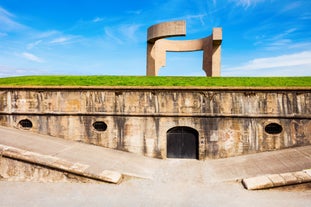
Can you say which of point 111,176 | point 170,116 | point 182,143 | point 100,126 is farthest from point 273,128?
point 100,126

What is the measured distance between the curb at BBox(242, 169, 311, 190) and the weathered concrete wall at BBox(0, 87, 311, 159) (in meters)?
3.32

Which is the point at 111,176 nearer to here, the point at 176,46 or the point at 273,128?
the point at 273,128

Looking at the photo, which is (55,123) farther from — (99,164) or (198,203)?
(198,203)

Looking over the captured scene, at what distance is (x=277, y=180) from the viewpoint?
7945 mm

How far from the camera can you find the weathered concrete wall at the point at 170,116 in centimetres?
1149

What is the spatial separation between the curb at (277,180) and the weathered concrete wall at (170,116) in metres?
3.32

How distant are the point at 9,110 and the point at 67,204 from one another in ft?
27.4

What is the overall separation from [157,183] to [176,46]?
16.3 m

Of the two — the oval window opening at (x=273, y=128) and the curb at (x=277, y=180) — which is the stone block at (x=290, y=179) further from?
the oval window opening at (x=273, y=128)

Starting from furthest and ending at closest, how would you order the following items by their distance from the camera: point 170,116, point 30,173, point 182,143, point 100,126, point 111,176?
point 100,126
point 182,143
point 170,116
point 30,173
point 111,176

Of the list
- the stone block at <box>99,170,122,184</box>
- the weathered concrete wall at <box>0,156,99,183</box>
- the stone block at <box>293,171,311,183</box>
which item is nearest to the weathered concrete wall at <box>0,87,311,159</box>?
the stone block at <box>99,170,122,184</box>

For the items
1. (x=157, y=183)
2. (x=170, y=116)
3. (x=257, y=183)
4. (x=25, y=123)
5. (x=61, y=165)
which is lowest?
(x=157, y=183)

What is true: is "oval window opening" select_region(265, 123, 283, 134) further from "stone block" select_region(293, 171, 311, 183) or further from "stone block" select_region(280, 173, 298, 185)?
"stone block" select_region(280, 173, 298, 185)

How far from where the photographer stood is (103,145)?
12.0 metres
